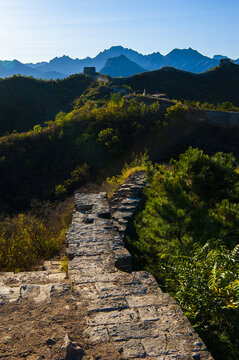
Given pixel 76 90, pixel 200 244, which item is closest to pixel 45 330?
pixel 200 244

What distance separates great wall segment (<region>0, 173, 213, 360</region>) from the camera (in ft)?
6.29

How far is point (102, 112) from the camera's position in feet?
55.0

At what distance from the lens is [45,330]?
2.05 meters

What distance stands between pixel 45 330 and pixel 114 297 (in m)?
0.72

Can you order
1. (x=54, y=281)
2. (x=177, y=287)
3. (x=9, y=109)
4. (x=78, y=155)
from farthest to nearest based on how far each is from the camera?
(x=9, y=109)
(x=78, y=155)
(x=54, y=281)
(x=177, y=287)

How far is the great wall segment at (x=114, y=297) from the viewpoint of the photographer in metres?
1.92

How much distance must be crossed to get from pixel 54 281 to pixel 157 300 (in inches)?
49.3

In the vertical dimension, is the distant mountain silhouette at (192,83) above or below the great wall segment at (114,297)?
above

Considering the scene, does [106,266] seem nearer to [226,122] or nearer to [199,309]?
[199,309]

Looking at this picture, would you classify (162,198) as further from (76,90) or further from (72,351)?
(76,90)

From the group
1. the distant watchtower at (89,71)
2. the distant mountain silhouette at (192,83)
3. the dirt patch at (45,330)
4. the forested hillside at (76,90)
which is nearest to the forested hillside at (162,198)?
the dirt patch at (45,330)

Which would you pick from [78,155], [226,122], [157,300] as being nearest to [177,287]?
[157,300]

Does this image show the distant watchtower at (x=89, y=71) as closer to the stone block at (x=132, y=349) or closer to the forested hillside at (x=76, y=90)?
the forested hillside at (x=76, y=90)

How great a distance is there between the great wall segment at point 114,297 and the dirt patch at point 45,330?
0.20 feet
